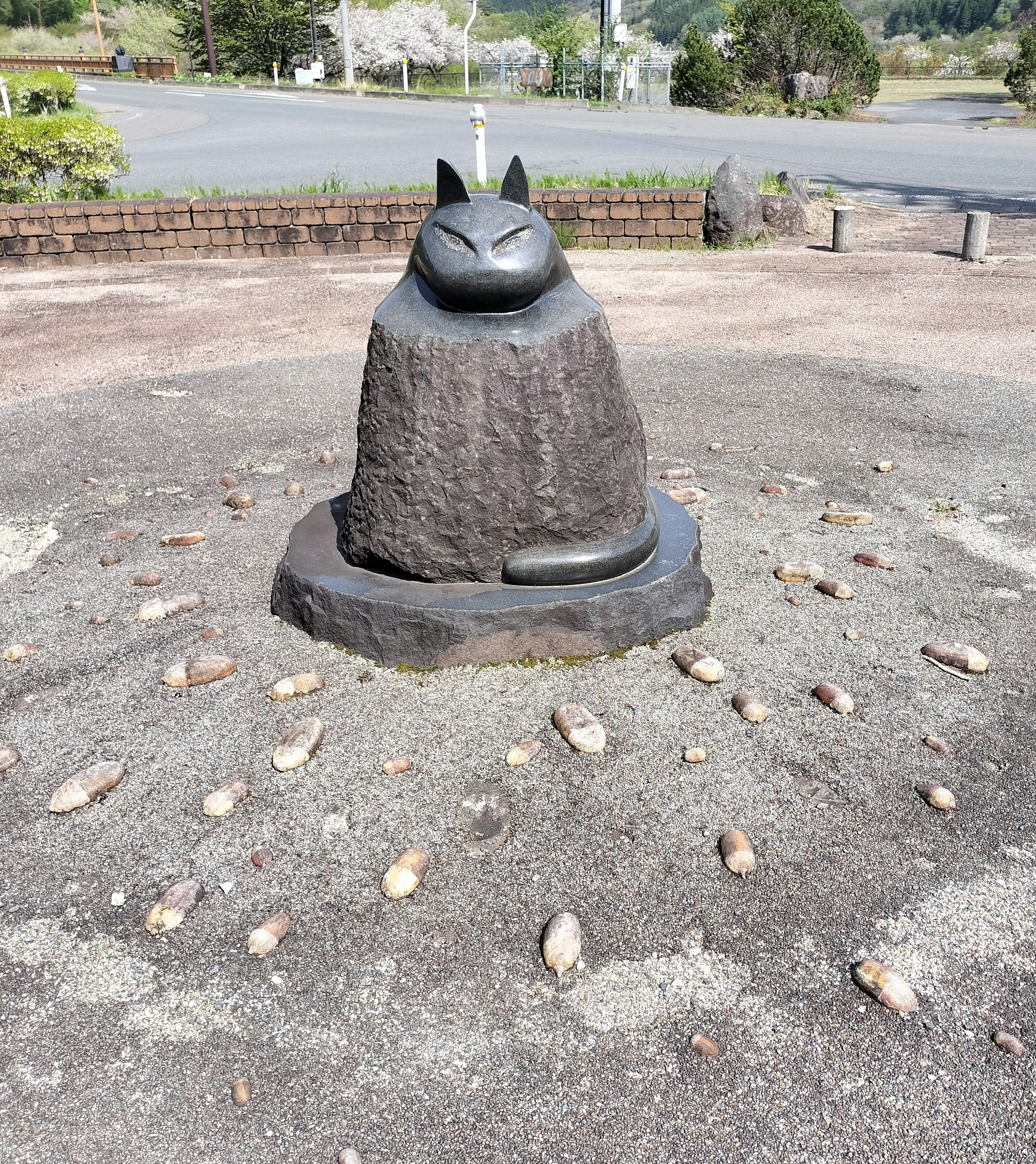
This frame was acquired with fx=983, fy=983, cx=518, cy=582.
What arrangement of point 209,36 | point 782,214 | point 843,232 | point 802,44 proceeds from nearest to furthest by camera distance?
point 843,232 → point 782,214 → point 802,44 → point 209,36

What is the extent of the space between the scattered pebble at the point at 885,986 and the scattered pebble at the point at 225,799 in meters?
1.66

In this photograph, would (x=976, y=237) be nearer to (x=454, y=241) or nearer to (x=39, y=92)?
(x=454, y=241)

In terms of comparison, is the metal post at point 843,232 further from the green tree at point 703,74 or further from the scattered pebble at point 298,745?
the green tree at point 703,74

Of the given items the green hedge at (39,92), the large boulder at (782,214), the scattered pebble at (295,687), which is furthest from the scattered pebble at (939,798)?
the green hedge at (39,92)

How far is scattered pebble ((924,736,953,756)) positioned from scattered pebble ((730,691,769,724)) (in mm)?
470

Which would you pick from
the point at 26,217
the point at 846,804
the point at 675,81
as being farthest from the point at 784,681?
the point at 675,81

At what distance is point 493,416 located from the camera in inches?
124

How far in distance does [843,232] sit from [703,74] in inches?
679

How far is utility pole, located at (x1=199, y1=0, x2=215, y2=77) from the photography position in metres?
32.4

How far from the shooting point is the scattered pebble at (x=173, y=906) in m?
2.37

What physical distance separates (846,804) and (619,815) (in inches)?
24.9

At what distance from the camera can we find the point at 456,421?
10.4 feet

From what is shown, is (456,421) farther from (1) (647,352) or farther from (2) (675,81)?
(2) (675,81)

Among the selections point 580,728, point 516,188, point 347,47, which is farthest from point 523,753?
point 347,47
